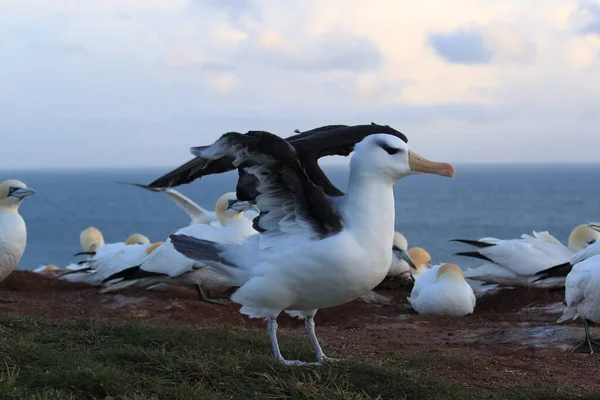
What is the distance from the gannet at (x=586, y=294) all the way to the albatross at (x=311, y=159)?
94.0 inches

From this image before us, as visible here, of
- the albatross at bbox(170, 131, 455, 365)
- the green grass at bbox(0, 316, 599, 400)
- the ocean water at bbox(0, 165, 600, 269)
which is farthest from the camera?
the ocean water at bbox(0, 165, 600, 269)

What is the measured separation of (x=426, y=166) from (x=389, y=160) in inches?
10.0

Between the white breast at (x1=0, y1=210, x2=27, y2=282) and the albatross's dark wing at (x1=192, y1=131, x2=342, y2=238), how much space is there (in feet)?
17.7

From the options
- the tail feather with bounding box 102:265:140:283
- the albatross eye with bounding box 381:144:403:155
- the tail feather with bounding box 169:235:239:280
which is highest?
the albatross eye with bounding box 381:144:403:155

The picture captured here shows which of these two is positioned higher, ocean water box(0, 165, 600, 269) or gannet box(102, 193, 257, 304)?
gannet box(102, 193, 257, 304)

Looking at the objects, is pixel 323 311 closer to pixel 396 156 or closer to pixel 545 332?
pixel 545 332

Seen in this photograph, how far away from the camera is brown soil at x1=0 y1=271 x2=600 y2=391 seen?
6.26 m

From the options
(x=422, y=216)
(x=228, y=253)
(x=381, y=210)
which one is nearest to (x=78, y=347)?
(x=228, y=253)

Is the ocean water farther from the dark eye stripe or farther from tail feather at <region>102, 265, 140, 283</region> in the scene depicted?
the dark eye stripe

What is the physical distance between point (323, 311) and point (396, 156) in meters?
5.26

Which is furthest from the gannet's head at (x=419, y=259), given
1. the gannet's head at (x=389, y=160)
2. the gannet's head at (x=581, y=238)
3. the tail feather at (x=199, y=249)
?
the gannet's head at (x=389, y=160)

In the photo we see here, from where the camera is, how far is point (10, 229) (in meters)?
10.4

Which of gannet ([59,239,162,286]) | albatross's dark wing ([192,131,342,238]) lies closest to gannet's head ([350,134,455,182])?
albatross's dark wing ([192,131,342,238])

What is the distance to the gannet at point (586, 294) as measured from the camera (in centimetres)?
755
